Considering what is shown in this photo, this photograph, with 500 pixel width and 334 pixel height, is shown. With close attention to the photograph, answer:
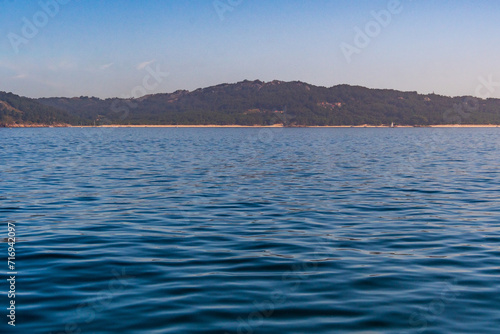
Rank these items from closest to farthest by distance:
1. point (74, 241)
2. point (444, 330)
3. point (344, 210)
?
1. point (444, 330)
2. point (74, 241)
3. point (344, 210)

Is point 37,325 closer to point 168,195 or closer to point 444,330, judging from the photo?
point 444,330

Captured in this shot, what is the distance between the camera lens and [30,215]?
18516mm

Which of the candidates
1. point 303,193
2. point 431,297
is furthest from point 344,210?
point 431,297

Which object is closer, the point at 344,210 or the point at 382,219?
the point at 382,219

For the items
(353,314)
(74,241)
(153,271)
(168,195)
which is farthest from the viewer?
(168,195)

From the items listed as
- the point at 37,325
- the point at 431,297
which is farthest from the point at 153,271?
the point at 431,297

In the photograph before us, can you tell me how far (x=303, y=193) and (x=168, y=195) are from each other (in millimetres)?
6443

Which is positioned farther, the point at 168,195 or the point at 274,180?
the point at 274,180

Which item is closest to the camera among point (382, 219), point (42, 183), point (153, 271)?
point (153, 271)

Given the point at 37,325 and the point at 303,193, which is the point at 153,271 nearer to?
the point at 37,325

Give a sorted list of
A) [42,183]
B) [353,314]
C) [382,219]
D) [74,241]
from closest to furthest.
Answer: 1. [353,314]
2. [74,241]
3. [382,219]
4. [42,183]

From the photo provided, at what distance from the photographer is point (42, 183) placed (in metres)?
28.3

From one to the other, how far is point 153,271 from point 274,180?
19.4 m

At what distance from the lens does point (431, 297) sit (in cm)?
962
